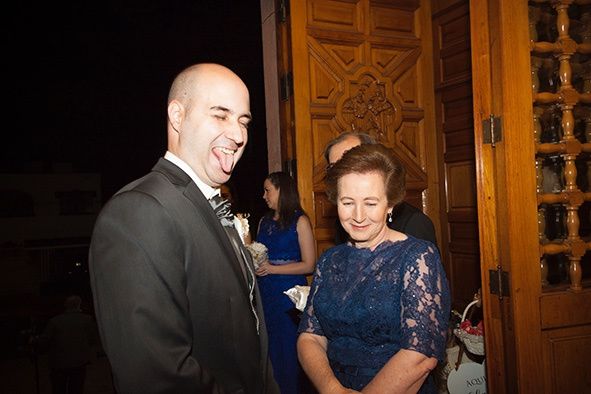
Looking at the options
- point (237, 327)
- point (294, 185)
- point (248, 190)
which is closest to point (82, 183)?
point (248, 190)

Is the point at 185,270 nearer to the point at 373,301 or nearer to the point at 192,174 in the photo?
the point at 192,174

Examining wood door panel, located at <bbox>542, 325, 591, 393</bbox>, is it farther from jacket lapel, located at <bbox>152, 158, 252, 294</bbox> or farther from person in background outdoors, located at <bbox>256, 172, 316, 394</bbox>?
person in background outdoors, located at <bbox>256, 172, 316, 394</bbox>

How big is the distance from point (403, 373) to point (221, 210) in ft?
3.04

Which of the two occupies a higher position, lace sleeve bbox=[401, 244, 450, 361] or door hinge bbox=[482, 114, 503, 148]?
door hinge bbox=[482, 114, 503, 148]

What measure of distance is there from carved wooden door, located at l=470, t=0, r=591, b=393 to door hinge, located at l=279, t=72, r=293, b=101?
1.58 metres

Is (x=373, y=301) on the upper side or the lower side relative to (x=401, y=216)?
lower

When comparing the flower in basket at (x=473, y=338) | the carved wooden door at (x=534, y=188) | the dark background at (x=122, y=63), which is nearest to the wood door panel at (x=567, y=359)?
the carved wooden door at (x=534, y=188)

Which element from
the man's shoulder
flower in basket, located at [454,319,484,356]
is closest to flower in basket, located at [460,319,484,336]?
flower in basket, located at [454,319,484,356]

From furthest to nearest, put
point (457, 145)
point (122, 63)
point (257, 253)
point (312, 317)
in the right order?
point (122, 63) < point (457, 145) < point (257, 253) < point (312, 317)

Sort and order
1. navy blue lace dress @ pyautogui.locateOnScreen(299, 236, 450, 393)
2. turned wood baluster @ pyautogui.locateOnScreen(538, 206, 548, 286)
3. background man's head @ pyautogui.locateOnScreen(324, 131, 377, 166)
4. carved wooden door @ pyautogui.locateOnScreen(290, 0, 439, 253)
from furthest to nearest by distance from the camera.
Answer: carved wooden door @ pyautogui.locateOnScreen(290, 0, 439, 253) < background man's head @ pyautogui.locateOnScreen(324, 131, 377, 166) < turned wood baluster @ pyautogui.locateOnScreen(538, 206, 548, 286) < navy blue lace dress @ pyautogui.locateOnScreen(299, 236, 450, 393)

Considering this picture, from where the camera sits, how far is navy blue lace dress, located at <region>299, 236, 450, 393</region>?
6.27 feet

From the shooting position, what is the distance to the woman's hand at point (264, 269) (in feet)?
13.7

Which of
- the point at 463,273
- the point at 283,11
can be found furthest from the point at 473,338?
the point at 283,11

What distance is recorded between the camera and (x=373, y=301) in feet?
6.59
